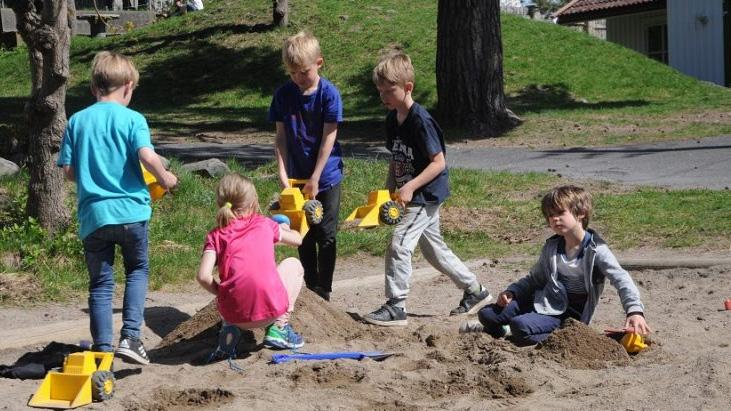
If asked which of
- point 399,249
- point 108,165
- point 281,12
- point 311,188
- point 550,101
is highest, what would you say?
point 281,12

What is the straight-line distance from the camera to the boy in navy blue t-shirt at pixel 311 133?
19.7 feet

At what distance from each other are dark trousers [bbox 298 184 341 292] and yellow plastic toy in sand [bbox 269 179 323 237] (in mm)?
384

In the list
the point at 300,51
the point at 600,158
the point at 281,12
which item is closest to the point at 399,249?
the point at 300,51

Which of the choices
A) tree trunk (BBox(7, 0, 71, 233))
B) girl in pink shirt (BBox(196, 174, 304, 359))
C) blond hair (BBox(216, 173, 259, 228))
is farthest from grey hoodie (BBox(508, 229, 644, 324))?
tree trunk (BBox(7, 0, 71, 233))

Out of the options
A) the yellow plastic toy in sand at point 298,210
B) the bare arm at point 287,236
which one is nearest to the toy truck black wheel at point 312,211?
the yellow plastic toy in sand at point 298,210

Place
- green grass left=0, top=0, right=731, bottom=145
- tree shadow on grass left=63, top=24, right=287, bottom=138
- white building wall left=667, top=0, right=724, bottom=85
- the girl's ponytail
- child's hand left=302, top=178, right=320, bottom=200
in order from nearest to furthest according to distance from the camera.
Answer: the girl's ponytail
child's hand left=302, top=178, right=320, bottom=200
green grass left=0, top=0, right=731, bottom=145
tree shadow on grass left=63, top=24, right=287, bottom=138
white building wall left=667, top=0, right=724, bottom=85

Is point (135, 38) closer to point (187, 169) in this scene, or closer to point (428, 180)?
point (187, 169)

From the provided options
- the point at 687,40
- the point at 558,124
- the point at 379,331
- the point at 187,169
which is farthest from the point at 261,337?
the point at 687,40

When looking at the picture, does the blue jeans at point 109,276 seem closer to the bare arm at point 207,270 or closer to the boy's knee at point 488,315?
the bare arm at point 207,270

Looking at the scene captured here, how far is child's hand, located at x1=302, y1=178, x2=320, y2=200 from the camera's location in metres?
6.10

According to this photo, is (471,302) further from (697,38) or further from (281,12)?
(697,38)

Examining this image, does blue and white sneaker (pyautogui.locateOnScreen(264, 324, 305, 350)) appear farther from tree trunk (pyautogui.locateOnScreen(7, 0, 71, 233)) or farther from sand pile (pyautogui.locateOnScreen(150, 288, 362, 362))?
tree trunk (pyautogui.locateOnScreen(7, 0, 71, 233))

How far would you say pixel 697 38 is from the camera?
28.0m

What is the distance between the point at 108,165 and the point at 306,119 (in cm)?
159
